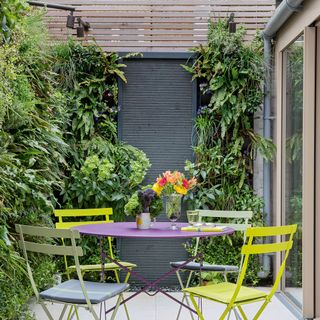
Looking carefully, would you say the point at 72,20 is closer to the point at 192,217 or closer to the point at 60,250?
the point at 192,217

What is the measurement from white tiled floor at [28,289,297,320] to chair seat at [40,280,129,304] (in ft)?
4.69

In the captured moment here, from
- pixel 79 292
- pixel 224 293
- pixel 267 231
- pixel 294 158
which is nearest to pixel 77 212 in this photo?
pixel 79 292

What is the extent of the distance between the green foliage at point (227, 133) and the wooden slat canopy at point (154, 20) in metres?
0.22

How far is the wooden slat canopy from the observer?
729cm

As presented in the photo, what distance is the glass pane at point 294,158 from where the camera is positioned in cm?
586

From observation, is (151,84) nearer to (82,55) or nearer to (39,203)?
(82,55)

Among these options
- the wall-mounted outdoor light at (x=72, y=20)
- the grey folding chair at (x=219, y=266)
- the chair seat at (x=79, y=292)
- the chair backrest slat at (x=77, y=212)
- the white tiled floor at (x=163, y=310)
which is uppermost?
the wall-mounted outdoor light at (x=72, y=20)

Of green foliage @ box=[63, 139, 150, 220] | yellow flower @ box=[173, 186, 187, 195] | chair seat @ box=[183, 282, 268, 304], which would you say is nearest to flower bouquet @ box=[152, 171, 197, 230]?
yellow flower @ box=[173, 186, 187, 195]

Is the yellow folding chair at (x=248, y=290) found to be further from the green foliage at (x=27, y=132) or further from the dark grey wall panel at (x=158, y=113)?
the dark grey wall panel at (x=158, y=113)

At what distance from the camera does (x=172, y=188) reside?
4617 mm

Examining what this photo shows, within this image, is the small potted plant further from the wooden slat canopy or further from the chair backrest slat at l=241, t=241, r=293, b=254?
the wooden slat canopy

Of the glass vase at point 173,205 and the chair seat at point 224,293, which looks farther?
the glass vase at point 173,205

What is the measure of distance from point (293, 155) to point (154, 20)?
2.38 metres

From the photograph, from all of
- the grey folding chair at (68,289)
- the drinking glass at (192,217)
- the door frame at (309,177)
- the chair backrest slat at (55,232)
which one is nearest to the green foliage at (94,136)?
the door frame at (309,177)
